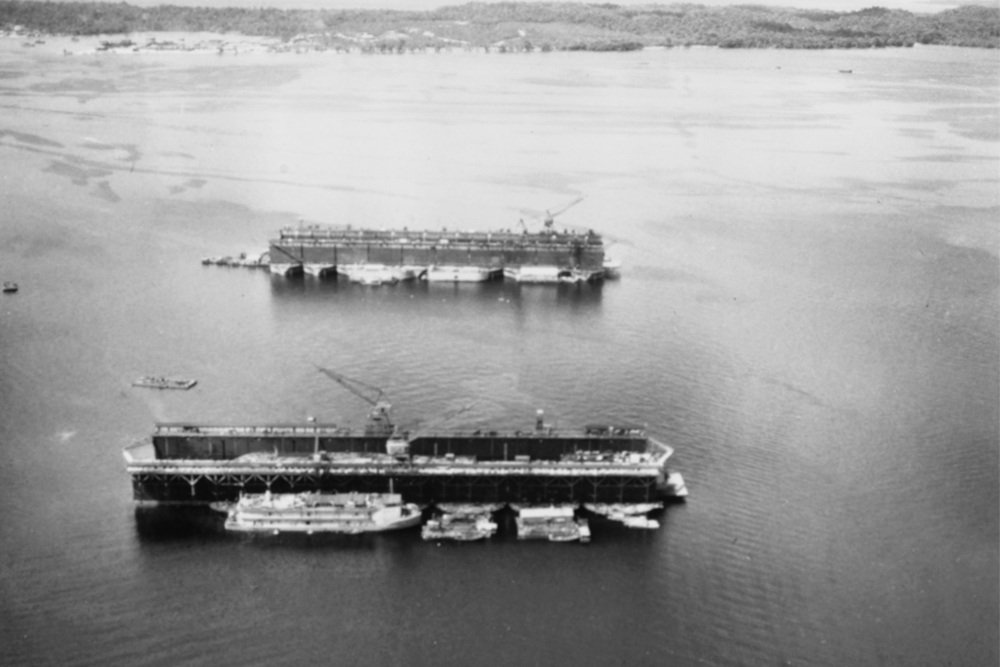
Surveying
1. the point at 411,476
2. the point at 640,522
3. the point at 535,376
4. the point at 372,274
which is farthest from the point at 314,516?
the point at 372,274

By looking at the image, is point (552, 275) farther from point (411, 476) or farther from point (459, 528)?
point (459, 528)

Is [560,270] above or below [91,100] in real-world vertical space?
below

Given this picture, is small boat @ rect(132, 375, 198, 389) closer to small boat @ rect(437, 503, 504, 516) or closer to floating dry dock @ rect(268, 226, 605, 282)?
small boat @ rect(437, 503, 504, 516)

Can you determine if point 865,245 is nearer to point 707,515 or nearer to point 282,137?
point 707,515

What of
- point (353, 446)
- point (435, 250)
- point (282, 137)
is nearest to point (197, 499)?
point (353, 446)

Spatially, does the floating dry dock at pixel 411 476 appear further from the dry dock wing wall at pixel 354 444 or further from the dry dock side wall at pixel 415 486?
the dry dock wing wall at pixel 354 444
